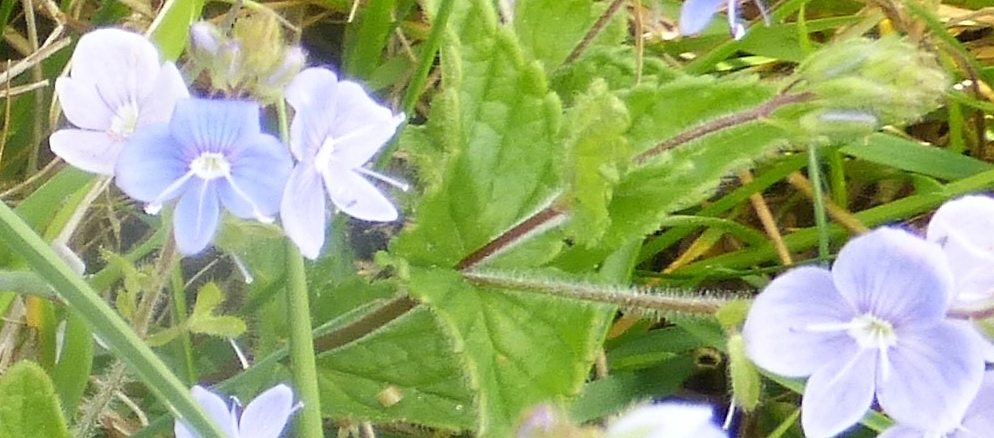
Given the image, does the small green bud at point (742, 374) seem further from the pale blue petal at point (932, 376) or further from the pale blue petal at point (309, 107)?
the pale blue petal at point (309, 107)

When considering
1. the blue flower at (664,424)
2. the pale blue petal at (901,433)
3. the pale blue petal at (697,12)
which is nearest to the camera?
the blue flower at (664,424)

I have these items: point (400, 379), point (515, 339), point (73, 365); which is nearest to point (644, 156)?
point (515, 339)

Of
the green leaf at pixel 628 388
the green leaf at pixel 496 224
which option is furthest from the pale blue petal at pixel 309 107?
the green leaf at pixel 628 388

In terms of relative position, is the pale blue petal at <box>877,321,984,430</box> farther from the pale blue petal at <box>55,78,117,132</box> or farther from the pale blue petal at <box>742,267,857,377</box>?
the pale blue petal at <box>55,78,117,132</box>

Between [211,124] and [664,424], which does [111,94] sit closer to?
Result: [211,124]

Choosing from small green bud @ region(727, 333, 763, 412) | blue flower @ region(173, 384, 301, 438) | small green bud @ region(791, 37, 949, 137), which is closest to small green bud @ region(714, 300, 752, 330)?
small green bud @ region(727, 333, 763, 412)

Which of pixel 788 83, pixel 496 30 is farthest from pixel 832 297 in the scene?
pixel 496 30
